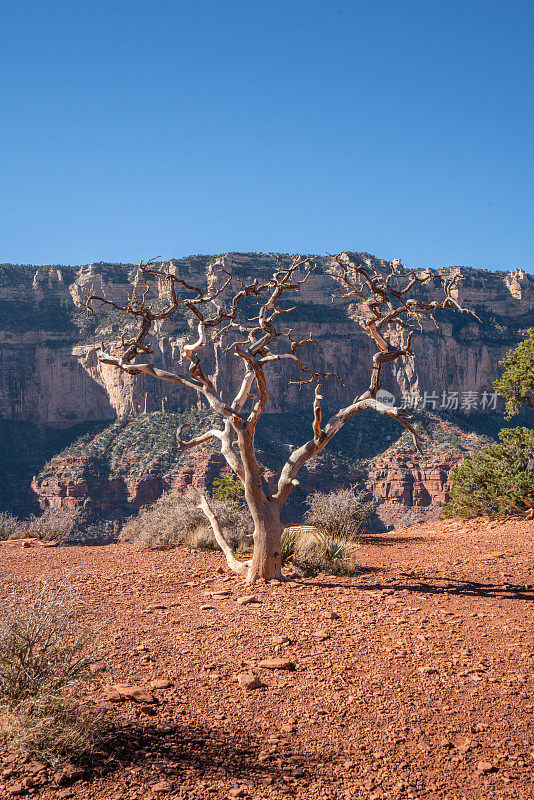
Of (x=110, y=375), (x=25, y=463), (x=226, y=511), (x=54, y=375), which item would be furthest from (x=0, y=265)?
(x=226, y=511)

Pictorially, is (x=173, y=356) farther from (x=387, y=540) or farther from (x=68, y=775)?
Result: (x=68, y=775)

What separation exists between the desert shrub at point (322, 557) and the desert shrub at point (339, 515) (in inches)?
124

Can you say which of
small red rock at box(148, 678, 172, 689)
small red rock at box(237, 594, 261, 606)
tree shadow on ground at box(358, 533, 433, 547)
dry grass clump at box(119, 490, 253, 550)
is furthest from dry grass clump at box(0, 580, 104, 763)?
tree shadow on ground at box(358, 533, 433, 547)

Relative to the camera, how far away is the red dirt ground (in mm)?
3186

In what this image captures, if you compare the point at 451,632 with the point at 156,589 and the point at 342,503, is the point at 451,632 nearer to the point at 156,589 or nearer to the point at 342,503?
the point at 156,589

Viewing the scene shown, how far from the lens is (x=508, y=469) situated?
13641 mm

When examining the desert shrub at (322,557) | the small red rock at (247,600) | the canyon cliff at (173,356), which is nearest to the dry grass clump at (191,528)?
the desert shrub at (322,557)

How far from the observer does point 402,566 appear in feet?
28.9

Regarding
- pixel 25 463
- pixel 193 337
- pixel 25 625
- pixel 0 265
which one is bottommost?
pixel 25 463

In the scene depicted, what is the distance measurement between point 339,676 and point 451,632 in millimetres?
1563

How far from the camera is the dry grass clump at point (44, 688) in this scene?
3.16 m

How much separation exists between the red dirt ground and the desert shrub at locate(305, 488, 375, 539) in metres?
4.15

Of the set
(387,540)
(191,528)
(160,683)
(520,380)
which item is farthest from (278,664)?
(520,380)

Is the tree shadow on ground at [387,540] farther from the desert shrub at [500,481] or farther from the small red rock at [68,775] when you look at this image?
the small red rock at [68,775]
